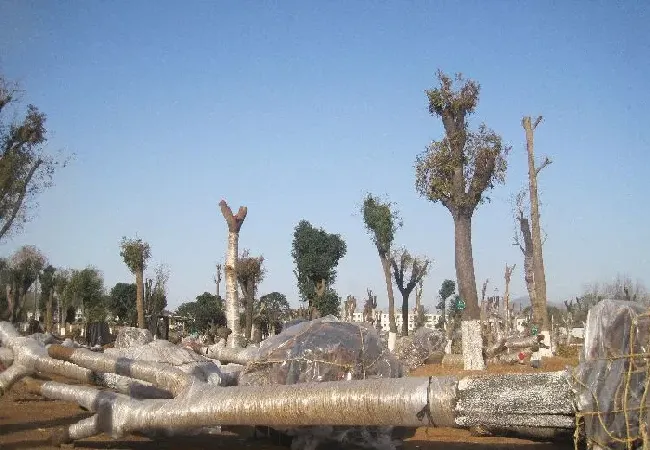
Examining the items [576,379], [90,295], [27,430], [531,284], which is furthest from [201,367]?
[90,295]

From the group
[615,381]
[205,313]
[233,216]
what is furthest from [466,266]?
[205,313]

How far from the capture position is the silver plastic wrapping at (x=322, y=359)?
22.4ft

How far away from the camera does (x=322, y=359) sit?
22.7 feet

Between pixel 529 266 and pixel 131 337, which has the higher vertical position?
pixel 529 266

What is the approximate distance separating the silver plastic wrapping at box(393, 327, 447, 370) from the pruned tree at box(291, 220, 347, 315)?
1584 centimetres

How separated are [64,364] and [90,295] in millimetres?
47176

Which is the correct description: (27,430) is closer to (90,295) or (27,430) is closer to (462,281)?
(462,281)

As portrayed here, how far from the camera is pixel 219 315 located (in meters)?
49.8

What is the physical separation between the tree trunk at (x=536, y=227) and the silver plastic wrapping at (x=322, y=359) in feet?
50.8

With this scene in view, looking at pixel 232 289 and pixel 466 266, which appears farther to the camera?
pixel 466 266

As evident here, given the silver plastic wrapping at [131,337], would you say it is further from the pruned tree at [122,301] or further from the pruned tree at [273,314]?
the pruned tree at [122,301]

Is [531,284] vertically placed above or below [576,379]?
above

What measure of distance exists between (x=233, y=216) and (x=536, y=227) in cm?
1122

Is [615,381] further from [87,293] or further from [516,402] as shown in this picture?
[87,293]
